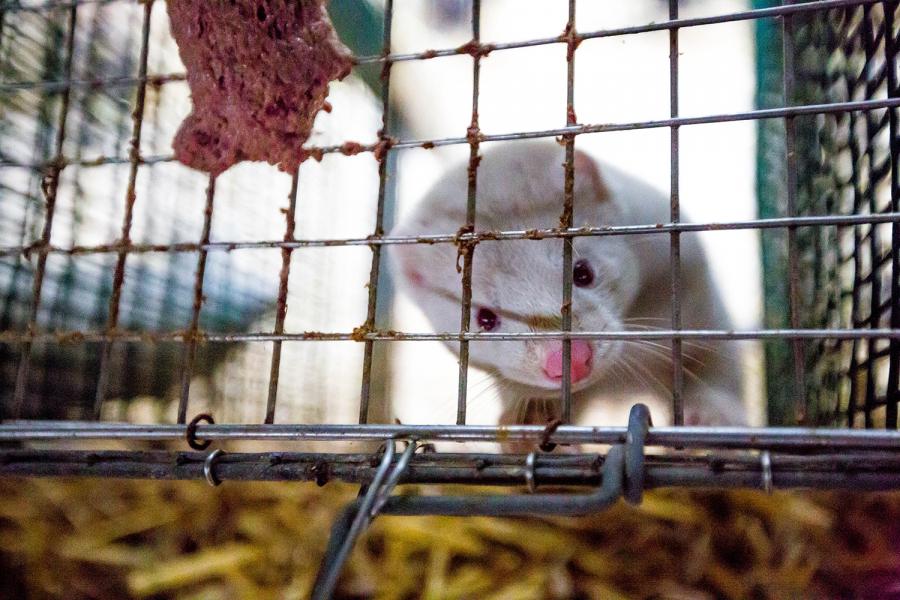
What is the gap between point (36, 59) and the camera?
1411mm

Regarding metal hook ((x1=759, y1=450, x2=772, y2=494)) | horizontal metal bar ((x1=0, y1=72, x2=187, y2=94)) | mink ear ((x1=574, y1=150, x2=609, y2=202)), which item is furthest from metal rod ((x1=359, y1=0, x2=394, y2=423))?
mink ear ((x1=574, y1=150, x2=609, y2=202))

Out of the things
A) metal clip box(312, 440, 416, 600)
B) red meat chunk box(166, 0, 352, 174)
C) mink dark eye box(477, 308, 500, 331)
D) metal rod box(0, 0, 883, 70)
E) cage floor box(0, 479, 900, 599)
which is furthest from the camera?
mink dark eye box(477, 308, 500, 331)

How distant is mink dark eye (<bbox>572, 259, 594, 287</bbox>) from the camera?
4.43 ft

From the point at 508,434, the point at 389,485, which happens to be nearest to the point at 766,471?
the point at 508,434

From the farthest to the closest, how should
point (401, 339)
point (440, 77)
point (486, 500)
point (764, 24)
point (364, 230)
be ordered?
point (364, 230)
point (440, 77)
point (764, 24)
point (401, 339)
point (486, 500)

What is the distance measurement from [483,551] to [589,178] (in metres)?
0.76

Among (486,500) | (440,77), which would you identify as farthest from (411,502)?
(440,77)

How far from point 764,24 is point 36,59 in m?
1.70

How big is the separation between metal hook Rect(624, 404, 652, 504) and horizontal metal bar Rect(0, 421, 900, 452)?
0.03m

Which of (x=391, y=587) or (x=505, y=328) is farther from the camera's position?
(x=505, y=328)

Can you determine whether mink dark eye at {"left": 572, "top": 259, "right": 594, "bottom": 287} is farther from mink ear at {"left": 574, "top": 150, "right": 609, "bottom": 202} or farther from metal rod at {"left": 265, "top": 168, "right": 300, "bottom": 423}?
metal rod at {"left": 265, "top": 168, "right": 300, "bottom": 423}

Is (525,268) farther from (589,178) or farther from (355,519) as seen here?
(355,519)

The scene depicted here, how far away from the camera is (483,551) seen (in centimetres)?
120

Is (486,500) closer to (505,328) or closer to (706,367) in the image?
(505,328)
